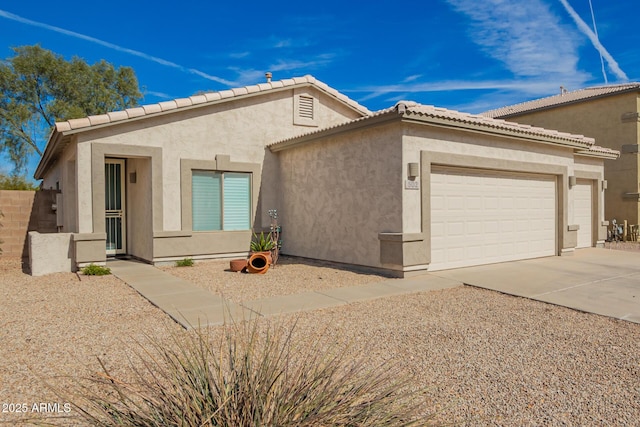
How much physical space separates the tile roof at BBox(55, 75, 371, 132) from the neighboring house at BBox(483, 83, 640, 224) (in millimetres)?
11840

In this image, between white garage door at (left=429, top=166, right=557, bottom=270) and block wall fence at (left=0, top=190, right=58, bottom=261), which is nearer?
white garage door at (left=429, top=166, right=557, bottom=270)

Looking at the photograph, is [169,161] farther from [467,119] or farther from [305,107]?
[467,119]

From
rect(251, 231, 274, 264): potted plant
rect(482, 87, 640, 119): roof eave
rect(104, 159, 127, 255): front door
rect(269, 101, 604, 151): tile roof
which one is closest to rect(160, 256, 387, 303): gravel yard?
rect(251, 231, 274, 264): potted plant

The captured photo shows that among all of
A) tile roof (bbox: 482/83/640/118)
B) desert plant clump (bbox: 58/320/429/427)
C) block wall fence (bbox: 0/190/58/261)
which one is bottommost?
desert plant clump (bbox: 58/320/429/427)

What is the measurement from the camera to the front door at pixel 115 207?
12797mm

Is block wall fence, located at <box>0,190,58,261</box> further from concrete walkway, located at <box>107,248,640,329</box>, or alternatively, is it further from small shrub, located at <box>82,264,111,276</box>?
small shrub, located at <box>82,264,111,276</box>

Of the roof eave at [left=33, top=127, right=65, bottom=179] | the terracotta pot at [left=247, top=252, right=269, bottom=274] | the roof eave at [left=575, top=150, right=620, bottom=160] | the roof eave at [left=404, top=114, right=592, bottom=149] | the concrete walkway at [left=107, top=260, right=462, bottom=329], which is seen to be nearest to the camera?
the concrete walkway at [left=107, top=260, right=462, bottom=329]

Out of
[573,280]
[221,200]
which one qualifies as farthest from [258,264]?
[573,280]

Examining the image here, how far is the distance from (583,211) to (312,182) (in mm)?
10335

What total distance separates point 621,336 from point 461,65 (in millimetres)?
20158

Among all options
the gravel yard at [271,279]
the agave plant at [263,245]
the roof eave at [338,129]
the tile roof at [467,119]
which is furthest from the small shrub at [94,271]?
the tile roof at [467,119]

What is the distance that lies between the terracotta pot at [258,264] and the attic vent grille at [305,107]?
5.49 m

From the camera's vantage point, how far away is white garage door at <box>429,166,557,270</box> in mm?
10109

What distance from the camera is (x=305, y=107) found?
1412 cm
